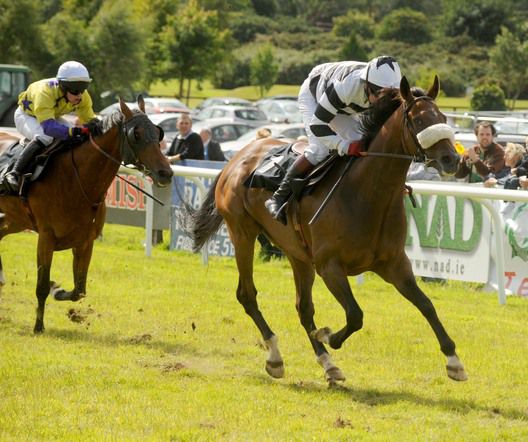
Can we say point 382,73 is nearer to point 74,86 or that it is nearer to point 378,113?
point 378,113

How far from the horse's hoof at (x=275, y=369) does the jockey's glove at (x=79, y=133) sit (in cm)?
268

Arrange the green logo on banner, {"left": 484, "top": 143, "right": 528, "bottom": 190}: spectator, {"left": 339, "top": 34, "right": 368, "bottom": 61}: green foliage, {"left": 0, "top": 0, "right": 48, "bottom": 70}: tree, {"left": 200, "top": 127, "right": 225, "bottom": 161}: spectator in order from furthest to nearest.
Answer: {"left": 339, "top": 34, "right": 368, "bottom": 61}: green foliage
{"left": 0, "top": 0, "right": 48, "bottom": 70}: tree
{"left": 200, "top": 127, "right": 225, "bottom": 161}: spectator
{"left": 484, "top": 143, "right": 528, "bottom": 190}: spectator
the green logo on banner

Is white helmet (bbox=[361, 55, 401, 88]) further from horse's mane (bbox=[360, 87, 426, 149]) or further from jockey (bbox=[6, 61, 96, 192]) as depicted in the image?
jockey (bbox=[6, 61, 96, 192])

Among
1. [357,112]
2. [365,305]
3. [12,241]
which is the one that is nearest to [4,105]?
[12,241]

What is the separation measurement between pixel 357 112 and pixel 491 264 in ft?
13.0

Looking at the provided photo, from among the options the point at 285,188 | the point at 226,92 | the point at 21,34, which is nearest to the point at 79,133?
the point at 285,188

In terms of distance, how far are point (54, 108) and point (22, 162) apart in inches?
20.5

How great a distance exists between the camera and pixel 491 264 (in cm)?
1058

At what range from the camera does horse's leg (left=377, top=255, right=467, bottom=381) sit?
6.48 meters

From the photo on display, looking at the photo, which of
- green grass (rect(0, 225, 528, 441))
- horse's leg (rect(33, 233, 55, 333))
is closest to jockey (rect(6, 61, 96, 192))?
horse's leg (rect(33, 233, 55, 333))

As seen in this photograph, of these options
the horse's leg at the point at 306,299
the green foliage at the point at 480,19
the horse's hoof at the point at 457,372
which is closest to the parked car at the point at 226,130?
the horse's leg at the point at 306,299

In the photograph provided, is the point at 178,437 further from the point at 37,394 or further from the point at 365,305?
the point at 365,305

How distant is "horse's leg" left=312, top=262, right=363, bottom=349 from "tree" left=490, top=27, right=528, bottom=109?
4760 centimetres

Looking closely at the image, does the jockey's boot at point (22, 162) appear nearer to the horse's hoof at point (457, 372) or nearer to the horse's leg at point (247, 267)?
the horse's leg at point (247, 267)
